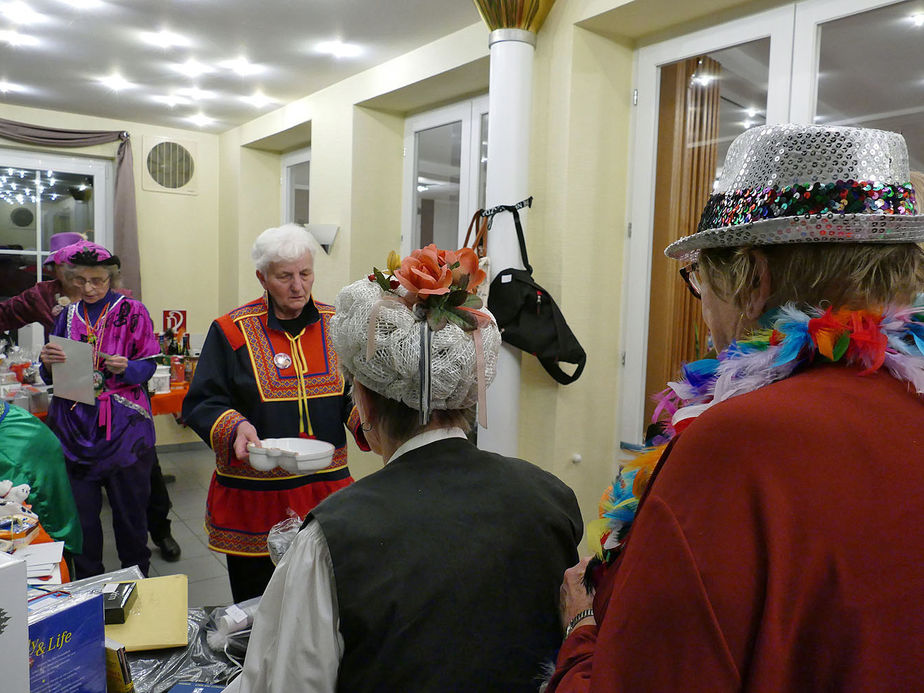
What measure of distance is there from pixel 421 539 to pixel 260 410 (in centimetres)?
132

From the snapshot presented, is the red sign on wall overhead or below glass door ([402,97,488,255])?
below

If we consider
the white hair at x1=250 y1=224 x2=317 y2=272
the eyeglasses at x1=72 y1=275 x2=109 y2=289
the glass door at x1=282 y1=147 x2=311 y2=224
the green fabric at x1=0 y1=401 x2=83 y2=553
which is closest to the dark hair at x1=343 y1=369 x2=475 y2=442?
the white hair at x1=250 y1=224 x2=317 y2=272

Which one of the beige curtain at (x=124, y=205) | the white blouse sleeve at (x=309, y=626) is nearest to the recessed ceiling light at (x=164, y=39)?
the beige curtain at (x=124, y=205)

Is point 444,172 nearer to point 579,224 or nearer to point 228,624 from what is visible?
point 579,224

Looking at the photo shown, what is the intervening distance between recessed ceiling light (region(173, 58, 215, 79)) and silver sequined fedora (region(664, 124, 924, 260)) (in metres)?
4.36

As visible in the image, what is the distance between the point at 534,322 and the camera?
294 cm

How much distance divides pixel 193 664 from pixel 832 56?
9.28 ft

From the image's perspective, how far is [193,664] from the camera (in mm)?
1405

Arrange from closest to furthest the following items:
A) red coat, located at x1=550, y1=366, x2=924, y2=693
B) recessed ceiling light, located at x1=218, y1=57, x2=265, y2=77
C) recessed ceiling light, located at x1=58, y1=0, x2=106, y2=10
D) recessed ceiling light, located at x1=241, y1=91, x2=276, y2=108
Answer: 1. red coat, located at x1=550, y1=366, x2=924, y2=693
2. recessed ceiling light, located at x1=58, y1=0, x2=106, y2=10
3. recessed ceiling light, located at x1=218, y1=57, x2=265, y2=77
4. recessed ceiling light, located at x1=241, y1=91, x2=276, y2=108

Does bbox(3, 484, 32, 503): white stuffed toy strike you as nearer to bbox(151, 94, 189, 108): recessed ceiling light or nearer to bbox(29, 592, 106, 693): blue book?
bbox(29, 592, 106, 693): blue book

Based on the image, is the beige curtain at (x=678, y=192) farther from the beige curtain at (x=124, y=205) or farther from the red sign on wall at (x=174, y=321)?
the beige curtain at (x=124, y=205)

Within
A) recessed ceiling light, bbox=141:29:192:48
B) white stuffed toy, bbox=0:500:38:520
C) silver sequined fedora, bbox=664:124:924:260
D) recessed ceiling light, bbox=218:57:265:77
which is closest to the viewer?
silver sequined fedora, bbox=664:124:924:260

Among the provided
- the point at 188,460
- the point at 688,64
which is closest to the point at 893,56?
the point at 688,64

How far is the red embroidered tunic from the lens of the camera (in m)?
2.12
